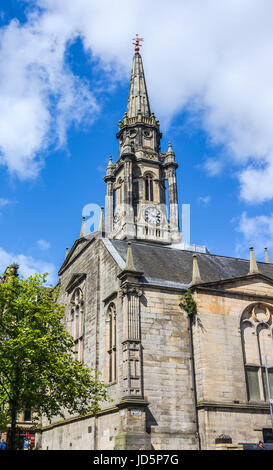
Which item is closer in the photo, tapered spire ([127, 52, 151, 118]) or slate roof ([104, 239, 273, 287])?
slate roof ([104, 239, 273, 287])

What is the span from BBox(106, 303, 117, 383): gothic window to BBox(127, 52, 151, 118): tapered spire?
43975 millimetres

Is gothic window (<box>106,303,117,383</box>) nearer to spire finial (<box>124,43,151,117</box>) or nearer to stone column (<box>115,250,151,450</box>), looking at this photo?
stone column (<box>115,250,151,450</box>)

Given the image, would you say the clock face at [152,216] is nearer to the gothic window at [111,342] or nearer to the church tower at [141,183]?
the church tower at [141,183]

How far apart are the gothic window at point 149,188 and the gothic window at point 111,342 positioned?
119 ft

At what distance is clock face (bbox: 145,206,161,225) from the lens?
Answer: 2299 inches

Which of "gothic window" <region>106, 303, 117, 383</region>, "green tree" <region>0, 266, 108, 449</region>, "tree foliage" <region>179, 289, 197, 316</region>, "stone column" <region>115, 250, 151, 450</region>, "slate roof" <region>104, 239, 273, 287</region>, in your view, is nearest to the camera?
"green tree" <region>0, 266, 108, 449</region>

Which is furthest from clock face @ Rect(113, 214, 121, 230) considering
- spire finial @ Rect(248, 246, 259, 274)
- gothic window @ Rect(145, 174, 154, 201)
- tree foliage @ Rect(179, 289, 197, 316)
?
tree foliage @ Rect(179, 289, 197, 316)

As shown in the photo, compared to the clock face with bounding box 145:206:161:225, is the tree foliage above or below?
below

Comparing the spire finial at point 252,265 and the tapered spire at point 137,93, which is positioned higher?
the tapered spire at point 137,93

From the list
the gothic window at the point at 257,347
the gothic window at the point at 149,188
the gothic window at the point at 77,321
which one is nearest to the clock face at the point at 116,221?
the gothic window at the point at 149,188

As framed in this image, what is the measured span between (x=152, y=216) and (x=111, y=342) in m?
35.2

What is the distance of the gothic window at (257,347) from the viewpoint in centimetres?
2325
